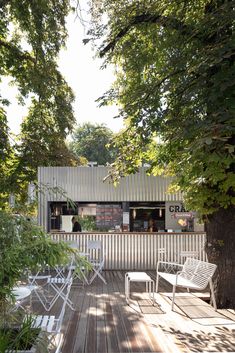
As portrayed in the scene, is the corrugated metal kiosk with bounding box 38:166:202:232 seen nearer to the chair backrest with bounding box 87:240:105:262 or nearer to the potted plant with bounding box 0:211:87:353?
the chair backrest with bounding box 87:240:105:262

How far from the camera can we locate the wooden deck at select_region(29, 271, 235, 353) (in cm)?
457

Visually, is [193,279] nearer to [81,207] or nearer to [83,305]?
[83,305]

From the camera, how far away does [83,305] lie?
264 inches

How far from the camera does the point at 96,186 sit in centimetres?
1122

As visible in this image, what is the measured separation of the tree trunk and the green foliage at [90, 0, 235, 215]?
248 mm

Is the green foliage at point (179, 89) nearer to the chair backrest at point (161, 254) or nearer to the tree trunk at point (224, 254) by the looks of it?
the tree trunk at point (224, 254)

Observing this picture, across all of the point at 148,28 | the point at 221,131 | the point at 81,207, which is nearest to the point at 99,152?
the point at 81,207

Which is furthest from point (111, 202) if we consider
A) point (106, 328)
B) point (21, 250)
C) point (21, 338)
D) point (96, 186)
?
point (21, 250)

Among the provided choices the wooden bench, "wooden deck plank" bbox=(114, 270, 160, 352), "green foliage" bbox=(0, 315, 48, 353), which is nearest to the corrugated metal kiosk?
the wooden bench

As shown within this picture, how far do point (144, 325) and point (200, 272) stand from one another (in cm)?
162

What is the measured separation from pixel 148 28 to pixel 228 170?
12.6 ft

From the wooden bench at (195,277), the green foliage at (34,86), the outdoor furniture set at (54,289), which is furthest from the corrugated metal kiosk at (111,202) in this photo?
the wooden bench at (195,277)

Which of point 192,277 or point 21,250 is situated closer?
point 21,250

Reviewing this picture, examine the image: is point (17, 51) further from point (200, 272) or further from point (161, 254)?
point (200, 272)
